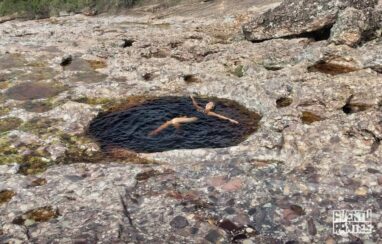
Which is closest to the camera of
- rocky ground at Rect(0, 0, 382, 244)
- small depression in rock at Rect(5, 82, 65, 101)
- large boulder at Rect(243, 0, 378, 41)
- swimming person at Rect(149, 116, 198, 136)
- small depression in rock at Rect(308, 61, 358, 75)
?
rocky ground at Rect(0, 0, 382, 244)

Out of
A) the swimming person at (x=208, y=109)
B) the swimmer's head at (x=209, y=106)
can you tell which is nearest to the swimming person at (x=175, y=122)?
the swimming person at (x=208, y=109)

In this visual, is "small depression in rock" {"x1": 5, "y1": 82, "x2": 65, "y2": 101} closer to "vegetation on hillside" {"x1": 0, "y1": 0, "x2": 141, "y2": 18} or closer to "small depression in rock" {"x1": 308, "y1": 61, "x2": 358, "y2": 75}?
"small depression in rock" {"x1": 308, "y1": 61, "x2": 358, "y2": 75}

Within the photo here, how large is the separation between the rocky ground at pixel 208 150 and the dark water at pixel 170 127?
0.80 meters

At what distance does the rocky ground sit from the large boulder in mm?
119

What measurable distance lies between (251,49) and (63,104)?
53.5 feet

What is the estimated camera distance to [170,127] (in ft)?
75.9

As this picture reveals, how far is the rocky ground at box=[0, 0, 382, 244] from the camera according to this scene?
48.5 ft

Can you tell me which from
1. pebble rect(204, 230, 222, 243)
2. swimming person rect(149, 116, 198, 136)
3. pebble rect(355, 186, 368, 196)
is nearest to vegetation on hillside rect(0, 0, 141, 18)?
swimming person rect(149, 116, 198, 136)

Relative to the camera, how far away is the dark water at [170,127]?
21.4 metres

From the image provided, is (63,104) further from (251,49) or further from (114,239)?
(251,49)

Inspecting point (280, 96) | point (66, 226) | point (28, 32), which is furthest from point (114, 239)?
point (28, 32)

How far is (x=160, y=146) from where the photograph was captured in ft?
69.5

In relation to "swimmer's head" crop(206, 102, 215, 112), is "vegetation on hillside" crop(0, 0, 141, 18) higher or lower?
higher

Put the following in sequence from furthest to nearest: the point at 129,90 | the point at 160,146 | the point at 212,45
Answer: the point at 212,45
the point at 129,90
the point at 160,146
